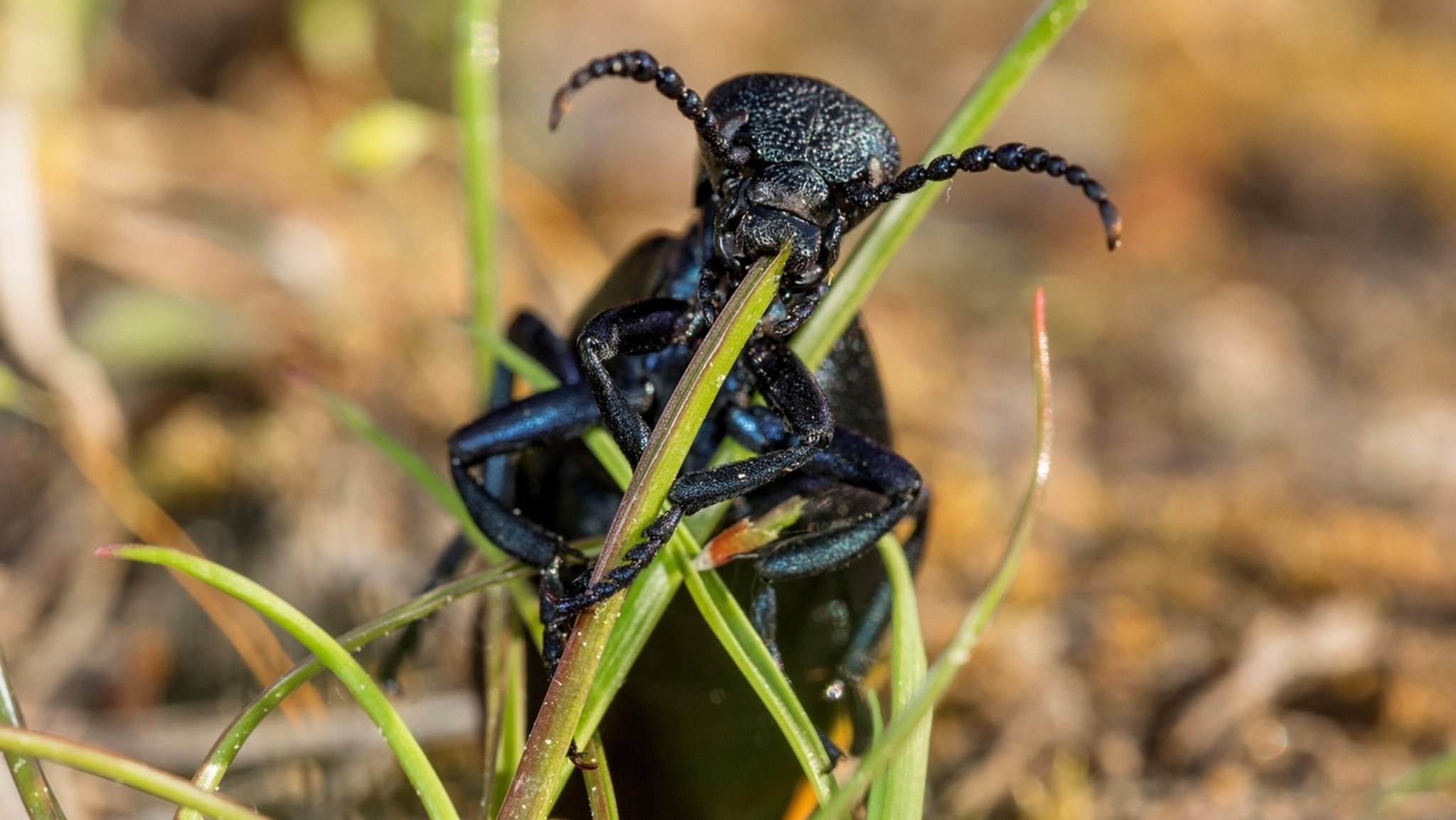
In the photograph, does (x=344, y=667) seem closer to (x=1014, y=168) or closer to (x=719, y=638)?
(x=719, y=638)

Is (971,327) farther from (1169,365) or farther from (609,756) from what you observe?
(609,756)

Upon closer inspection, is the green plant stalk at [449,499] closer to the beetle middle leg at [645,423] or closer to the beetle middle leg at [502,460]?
the beetle middle leg at [502,460]

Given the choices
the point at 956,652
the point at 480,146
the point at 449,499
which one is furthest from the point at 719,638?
the point at 480,146

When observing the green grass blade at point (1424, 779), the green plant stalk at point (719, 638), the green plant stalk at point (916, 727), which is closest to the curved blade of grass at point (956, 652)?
the green plant stalk at point (916, 727)

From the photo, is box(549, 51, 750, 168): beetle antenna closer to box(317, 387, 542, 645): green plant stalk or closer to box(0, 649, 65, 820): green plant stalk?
box(317, 387, 542, 645): green plant stalk

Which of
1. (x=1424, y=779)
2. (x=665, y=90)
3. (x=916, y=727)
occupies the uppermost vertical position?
(x=665, y=90)

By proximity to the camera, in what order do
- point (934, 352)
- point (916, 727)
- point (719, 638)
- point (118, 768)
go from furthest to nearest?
point (934, 352) < point (719, 638) < point (916, 727) < point (118, 768)

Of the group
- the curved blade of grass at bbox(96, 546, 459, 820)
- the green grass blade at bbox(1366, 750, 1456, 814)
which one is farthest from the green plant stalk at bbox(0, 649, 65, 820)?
the green grass blade at bbox(1366, 750, 1456, 814)
